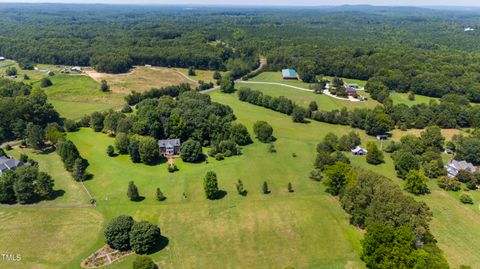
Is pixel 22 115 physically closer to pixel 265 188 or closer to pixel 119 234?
pixel 119 234

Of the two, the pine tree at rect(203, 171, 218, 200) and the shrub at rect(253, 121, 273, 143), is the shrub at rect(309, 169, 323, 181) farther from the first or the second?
the pine tree at rect(203, 171, 218, 200)

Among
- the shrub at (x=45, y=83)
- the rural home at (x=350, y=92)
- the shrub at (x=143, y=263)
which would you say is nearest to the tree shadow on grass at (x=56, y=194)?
the shrub at (x=143, y=263)

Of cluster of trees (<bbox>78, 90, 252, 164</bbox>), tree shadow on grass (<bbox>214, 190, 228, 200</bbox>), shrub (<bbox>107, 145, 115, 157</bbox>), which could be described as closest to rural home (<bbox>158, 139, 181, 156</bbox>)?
cluster of trees (<bbox>78, 90, 252, 164</bbox>)

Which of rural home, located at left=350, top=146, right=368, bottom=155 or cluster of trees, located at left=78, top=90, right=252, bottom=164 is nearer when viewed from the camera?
cluster of trees, located at left=78, top=90, right=252, bottom=164

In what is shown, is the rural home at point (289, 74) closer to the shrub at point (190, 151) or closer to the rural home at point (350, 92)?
the rural home at point (350, 92)

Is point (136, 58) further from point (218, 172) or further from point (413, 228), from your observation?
point (413, 228)

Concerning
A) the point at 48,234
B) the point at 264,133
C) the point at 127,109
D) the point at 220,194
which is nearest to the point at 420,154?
the point at 264,133
